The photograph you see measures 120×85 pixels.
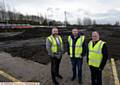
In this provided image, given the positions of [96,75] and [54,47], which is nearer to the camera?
[96,75]

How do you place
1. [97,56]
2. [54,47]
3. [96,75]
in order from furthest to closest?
[54,47], [96,75], [97,56]

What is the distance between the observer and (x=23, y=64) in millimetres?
10328

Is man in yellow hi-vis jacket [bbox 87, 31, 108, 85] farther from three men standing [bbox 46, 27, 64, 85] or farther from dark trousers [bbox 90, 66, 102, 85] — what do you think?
three men standing [bbox 46, 27, 64, 85]

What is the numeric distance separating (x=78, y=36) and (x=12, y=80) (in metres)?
3.03

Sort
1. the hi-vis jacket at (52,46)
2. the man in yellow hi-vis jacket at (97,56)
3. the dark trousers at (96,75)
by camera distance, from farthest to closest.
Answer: the hi-vis jacket at (52,46), the dark trousers at (96,75), the man in yellow hi-vis jacket at (97,56)

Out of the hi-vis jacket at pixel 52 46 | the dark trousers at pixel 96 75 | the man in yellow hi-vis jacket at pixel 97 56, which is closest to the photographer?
the man in yellow hi-vis jacket at pixel 97 56

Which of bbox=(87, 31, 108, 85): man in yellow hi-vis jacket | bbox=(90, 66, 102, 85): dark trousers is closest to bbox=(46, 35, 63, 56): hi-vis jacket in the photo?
bbox=(87, 31, 108, 85): man in yellow hi-vis jacket

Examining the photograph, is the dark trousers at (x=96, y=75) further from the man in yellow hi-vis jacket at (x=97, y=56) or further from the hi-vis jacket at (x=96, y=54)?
the hi-vis jacket at (x=96, y=54)

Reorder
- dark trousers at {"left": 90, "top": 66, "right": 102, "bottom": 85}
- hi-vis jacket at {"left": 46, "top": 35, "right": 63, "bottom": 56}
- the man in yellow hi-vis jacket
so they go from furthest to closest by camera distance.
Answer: hi-vis jacket at {"left": 46, "top": 35, "right": 63, "bottom": 56} → dark trousers at {"left": 90, "top": 66, "right": 102, "bottom": 85} → the man in yellow hi-vis jacket

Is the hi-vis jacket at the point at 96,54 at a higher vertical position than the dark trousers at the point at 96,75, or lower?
higher

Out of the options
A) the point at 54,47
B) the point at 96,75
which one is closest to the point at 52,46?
the point at 54,47

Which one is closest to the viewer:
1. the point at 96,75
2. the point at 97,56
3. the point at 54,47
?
the point at 97,56

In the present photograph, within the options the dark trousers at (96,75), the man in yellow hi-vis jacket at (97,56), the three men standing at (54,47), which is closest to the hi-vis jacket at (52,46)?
the three men standing at (54,47)

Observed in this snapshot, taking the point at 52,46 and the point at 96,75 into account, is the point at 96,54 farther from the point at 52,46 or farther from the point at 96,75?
the point at 52,46
